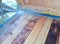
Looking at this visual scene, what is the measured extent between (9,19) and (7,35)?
1.78ft

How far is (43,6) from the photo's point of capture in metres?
2.51

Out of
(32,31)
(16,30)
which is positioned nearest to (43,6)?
(32,31)

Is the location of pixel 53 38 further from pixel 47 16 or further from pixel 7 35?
pixel 47 16

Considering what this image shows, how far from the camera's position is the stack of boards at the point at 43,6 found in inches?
95.0

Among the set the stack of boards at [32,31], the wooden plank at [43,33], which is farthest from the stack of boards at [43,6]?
the wooden plank at [43,33]

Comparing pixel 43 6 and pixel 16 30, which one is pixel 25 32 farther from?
pixel 43 6

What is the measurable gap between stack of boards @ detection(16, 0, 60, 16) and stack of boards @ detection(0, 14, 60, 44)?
23cm

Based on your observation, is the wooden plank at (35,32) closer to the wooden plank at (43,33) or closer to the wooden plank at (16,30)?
the wooden plank at (43,33)

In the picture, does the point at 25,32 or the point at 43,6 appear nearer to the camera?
the point at 25,32

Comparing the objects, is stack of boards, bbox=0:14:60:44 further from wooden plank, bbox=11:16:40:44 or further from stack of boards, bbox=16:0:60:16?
stack of boards, bbox=16:0:60:16

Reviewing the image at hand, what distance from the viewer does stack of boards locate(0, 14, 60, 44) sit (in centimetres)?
160

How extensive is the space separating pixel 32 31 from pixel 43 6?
2.84 ft

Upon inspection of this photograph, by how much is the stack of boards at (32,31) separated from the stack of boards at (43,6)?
0.23 m

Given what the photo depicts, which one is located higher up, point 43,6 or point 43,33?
point 43,6
